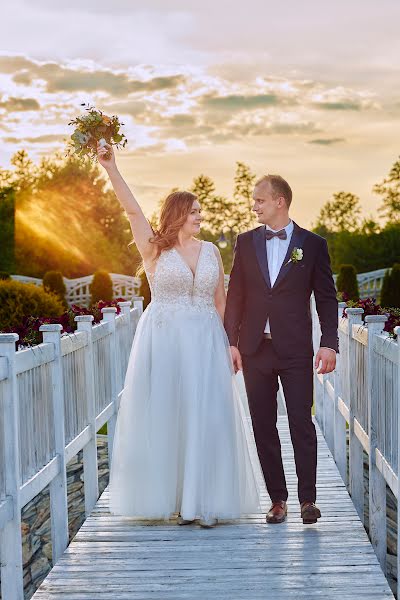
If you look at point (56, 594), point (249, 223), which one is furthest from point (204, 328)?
point (249, 223)

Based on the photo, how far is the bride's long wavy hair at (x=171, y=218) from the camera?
19.7ft

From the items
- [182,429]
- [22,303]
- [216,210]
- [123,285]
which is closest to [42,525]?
[182,429]

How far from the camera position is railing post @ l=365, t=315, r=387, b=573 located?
5.91 m

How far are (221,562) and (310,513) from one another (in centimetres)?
80

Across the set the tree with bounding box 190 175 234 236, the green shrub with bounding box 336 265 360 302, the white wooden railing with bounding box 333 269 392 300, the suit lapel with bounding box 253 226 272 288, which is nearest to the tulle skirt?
the suit lapel with bounding box 253 226 272 288

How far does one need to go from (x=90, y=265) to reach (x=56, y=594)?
44.4 metres

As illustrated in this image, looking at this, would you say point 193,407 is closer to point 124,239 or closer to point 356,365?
point 356,365

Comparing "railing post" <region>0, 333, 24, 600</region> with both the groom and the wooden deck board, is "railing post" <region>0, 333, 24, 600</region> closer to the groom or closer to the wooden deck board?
the wooden deck board

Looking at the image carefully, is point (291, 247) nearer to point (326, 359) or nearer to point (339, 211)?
point (326, 359)

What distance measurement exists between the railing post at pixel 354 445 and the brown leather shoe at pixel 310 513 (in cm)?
112

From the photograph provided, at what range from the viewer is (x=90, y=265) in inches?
1924

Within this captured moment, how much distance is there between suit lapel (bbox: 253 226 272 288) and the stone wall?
10.4ft

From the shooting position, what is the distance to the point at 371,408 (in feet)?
19.6

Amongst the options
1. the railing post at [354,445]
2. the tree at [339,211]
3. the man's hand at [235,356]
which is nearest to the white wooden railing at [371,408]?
the railing post at [354,445]
